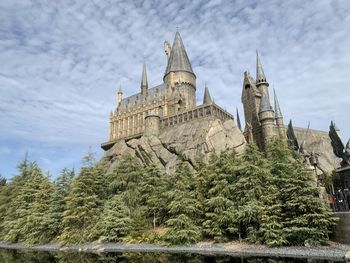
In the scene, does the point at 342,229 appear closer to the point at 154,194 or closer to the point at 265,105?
the point at 154,194

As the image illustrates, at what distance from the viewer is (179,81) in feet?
293

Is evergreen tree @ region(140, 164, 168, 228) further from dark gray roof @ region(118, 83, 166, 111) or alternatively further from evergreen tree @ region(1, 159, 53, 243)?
dark gray roof @ region(118, 83, 166, 111)

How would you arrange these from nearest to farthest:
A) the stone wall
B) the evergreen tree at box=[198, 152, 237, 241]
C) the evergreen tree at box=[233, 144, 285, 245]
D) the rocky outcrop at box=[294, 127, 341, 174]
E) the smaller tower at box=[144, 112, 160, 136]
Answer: the stone wall < the evergreen tree at box=[233, 144, 285, 245] < the evergreen tree at box=[198, 152, 237, 241] < the smaller tower at box=[144, 112, 160, 136] < the rocky outcrop at box=[294, 127, 341, 174]

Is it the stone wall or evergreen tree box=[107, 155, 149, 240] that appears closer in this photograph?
the stone wall

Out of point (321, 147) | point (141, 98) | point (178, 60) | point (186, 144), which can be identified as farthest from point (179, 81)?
point (321, 147)

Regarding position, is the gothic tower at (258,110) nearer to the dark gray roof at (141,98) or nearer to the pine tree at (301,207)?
the dark gray roof at (141,98)

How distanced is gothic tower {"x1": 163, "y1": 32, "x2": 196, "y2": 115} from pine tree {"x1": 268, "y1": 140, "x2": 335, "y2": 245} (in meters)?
56.3

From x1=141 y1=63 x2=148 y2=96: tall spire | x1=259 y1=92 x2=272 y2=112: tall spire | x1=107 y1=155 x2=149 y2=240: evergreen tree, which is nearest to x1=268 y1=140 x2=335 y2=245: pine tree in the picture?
x1=107 y1=155 x2=149 y2=240: evergreen tree

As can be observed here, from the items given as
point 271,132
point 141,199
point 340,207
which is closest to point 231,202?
point 340,207

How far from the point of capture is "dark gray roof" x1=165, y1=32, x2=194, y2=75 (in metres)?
91.7

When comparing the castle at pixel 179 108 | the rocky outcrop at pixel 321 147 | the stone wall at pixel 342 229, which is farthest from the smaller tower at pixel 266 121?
the stone wall at pixel 342 229

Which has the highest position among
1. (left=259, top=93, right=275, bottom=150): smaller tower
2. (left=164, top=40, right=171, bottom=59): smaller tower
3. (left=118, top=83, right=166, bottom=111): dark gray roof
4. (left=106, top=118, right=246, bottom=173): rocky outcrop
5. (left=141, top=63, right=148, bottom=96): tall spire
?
(left=164, top=40, right=171, bottom=59): smaller tower

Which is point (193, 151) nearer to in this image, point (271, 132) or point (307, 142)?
point (271, 132)

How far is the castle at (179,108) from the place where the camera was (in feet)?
218
